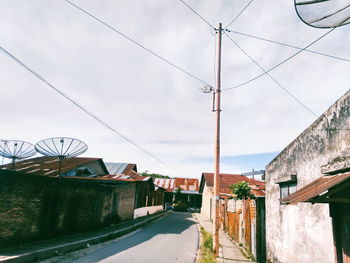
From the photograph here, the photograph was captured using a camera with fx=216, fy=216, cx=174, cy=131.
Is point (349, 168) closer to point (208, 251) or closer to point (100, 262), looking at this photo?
point (208, 251)

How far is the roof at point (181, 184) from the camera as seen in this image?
137 ft

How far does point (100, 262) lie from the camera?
7605mm

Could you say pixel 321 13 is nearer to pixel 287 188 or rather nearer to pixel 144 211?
pixel 287 188

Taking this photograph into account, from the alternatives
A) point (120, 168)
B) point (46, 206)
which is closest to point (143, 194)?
point (120, 168)

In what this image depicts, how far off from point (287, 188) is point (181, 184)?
37.9 m

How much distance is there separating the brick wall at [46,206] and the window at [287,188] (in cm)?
1015

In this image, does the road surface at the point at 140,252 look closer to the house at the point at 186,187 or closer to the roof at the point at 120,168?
the roof at the point at 120,168

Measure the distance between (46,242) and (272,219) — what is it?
30.8ft

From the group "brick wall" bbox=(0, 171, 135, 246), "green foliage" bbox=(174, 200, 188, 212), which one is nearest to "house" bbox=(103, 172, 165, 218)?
"brick wall" bbox=(0, 171, 135, 246)

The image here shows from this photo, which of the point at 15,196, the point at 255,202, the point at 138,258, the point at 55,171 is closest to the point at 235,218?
the point at 255,202

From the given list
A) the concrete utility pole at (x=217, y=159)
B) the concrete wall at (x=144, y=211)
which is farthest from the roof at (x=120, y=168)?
the concrete utility pole at (x=217, y=159)

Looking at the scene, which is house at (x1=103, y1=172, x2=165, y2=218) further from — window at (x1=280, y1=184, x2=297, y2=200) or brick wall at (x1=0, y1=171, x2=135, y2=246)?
window at (x1=280, y1=184, x2=297, y2=200)

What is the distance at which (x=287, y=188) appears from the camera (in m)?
6.88

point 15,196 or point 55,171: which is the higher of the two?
point 55,171
